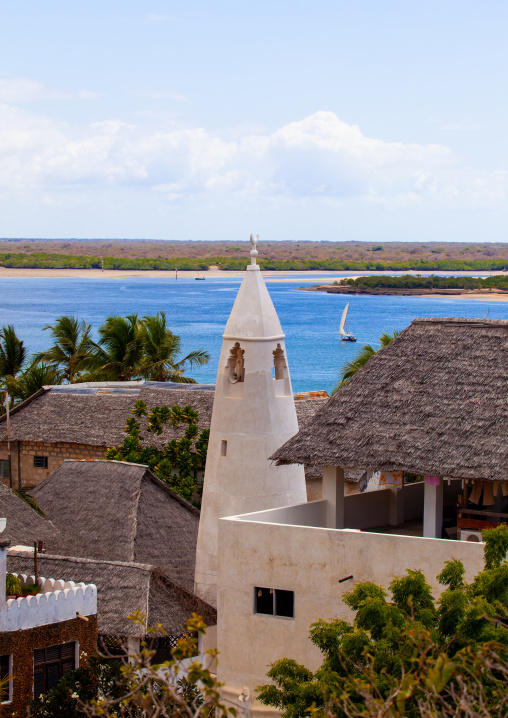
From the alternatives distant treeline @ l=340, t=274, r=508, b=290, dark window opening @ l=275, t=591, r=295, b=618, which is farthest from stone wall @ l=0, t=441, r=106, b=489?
distant treeline @ l=340, t=274, r=508, b=290

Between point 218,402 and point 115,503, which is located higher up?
point 218,402

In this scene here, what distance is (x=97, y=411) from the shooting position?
1336 inches

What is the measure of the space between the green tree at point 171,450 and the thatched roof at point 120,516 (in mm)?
2403

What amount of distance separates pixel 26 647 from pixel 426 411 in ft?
23.6

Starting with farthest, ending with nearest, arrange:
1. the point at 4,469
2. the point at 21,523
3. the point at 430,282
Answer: the point at 430,282, the point at 4,469, the point at 21,523

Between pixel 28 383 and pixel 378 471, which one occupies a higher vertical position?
pixel 378 471

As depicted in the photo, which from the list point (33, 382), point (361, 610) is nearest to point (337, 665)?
point (361, 610)

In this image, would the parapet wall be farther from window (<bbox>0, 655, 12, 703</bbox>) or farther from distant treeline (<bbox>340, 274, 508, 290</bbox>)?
distant treeline (<bbox>340, 274, 508, 290</bbox>)

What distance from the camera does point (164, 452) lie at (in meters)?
28.8

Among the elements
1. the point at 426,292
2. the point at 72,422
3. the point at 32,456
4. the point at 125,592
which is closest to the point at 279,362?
the point at 125,592

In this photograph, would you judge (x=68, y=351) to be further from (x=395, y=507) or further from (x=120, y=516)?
(x=395, y=507)

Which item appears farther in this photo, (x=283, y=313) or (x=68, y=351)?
(x=283, y=313)

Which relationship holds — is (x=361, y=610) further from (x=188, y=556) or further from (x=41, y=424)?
(x=41, y=424)

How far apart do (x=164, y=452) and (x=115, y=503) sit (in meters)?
4.86
